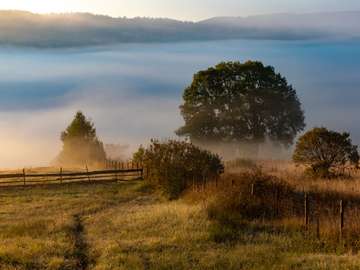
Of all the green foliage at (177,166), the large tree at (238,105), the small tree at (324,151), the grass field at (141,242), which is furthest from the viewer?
the large tree at (238,105)

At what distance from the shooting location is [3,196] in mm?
39500

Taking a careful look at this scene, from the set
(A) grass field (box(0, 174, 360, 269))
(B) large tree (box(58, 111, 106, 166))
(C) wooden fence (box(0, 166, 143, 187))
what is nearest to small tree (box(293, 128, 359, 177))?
(A) grass field (box(0, 174, 360, 269))

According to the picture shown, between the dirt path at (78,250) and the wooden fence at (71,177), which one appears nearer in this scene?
the dirt path at (78,250)

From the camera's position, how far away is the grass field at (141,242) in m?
18.5

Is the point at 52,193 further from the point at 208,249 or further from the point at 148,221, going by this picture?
the point at 208,249

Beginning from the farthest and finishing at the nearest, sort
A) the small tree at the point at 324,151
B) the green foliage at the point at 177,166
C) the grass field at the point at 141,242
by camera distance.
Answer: the small tree at the point at 324,151 → the green foliage at the point at 177,166 → the grass field at the point at 141,242

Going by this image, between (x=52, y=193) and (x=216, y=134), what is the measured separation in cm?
3016

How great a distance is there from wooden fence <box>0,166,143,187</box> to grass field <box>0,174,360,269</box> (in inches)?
578

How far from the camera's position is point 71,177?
159 ft

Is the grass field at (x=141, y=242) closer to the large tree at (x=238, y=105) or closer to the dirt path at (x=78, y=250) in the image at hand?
the dirt path at (x=78, y=250)

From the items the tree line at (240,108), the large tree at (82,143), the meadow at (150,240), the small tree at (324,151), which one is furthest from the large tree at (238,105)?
the meadow at (150,240)

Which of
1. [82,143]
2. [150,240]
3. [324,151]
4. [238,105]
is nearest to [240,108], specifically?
[238,105]

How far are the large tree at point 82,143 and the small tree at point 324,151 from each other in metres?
39.3

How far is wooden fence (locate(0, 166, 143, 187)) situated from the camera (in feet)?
153
